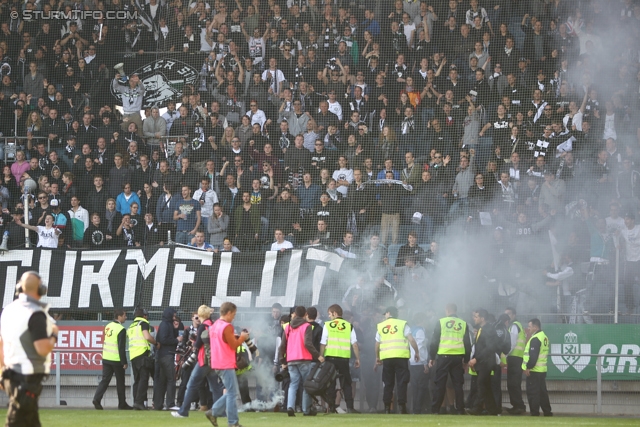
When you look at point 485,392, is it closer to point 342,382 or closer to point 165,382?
point 342,382

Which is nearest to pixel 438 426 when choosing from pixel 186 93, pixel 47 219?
pixel 47 219

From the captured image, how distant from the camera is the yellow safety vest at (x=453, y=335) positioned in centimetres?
1531

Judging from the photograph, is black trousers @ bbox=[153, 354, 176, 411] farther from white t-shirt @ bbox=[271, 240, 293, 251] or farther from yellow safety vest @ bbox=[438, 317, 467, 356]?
yellow safety vest @ bbox=[438, 317, 467, 356]

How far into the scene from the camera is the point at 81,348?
704 inches

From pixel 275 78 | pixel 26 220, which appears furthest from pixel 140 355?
pixel 275 78

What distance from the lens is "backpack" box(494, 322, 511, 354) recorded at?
605 inches

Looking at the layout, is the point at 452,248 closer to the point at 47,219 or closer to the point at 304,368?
the point at 304,368

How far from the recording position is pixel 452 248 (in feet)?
58.1

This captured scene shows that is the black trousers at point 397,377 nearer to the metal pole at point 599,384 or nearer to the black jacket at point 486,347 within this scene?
the black jacket at point 486,347

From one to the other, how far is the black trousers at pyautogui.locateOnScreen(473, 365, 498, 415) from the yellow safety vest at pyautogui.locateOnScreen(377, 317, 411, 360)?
1.24 meters

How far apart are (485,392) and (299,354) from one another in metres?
3.52

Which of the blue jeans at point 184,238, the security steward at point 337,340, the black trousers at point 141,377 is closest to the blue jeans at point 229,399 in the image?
the security steward at point 337,340

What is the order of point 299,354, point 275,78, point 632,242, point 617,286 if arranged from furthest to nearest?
point 275,78 < point 632,242 < point 617,286 < point 299,354

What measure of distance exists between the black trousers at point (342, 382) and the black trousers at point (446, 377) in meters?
1.40
